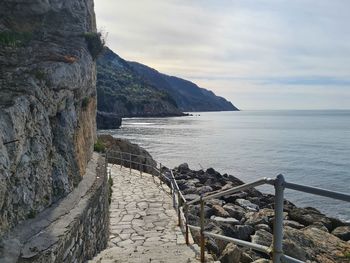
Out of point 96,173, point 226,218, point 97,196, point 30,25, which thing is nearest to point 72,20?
point 30,25

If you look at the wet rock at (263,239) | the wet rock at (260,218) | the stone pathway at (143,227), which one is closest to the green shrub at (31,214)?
the stone pathway at (143,227)

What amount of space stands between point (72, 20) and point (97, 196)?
679cm

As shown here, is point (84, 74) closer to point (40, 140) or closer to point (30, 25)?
point (30, 25)

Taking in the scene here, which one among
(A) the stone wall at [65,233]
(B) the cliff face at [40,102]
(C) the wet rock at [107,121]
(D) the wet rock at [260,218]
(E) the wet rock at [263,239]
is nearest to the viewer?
(A) the stone wall at [65,233]

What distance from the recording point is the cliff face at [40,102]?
6270 mm

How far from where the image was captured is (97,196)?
9.52 m

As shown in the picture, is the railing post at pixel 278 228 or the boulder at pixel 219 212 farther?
the boulder at pixel 219 212

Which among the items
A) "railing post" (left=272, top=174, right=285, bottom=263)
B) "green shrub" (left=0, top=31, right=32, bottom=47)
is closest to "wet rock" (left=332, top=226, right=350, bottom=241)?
"green shrub" (left=0, top=31, right=32, bottom=47)

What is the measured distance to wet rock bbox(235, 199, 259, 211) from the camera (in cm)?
2094

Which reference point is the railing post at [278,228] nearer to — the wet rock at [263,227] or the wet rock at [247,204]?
the wet rock at [263,227]

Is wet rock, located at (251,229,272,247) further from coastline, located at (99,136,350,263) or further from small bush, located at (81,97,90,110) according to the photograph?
small bush, located at (81,97,90,110)

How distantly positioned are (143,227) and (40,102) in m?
4.65

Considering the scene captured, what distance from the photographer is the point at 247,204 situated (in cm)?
2152

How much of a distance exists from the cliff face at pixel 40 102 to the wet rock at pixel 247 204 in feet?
36.8
